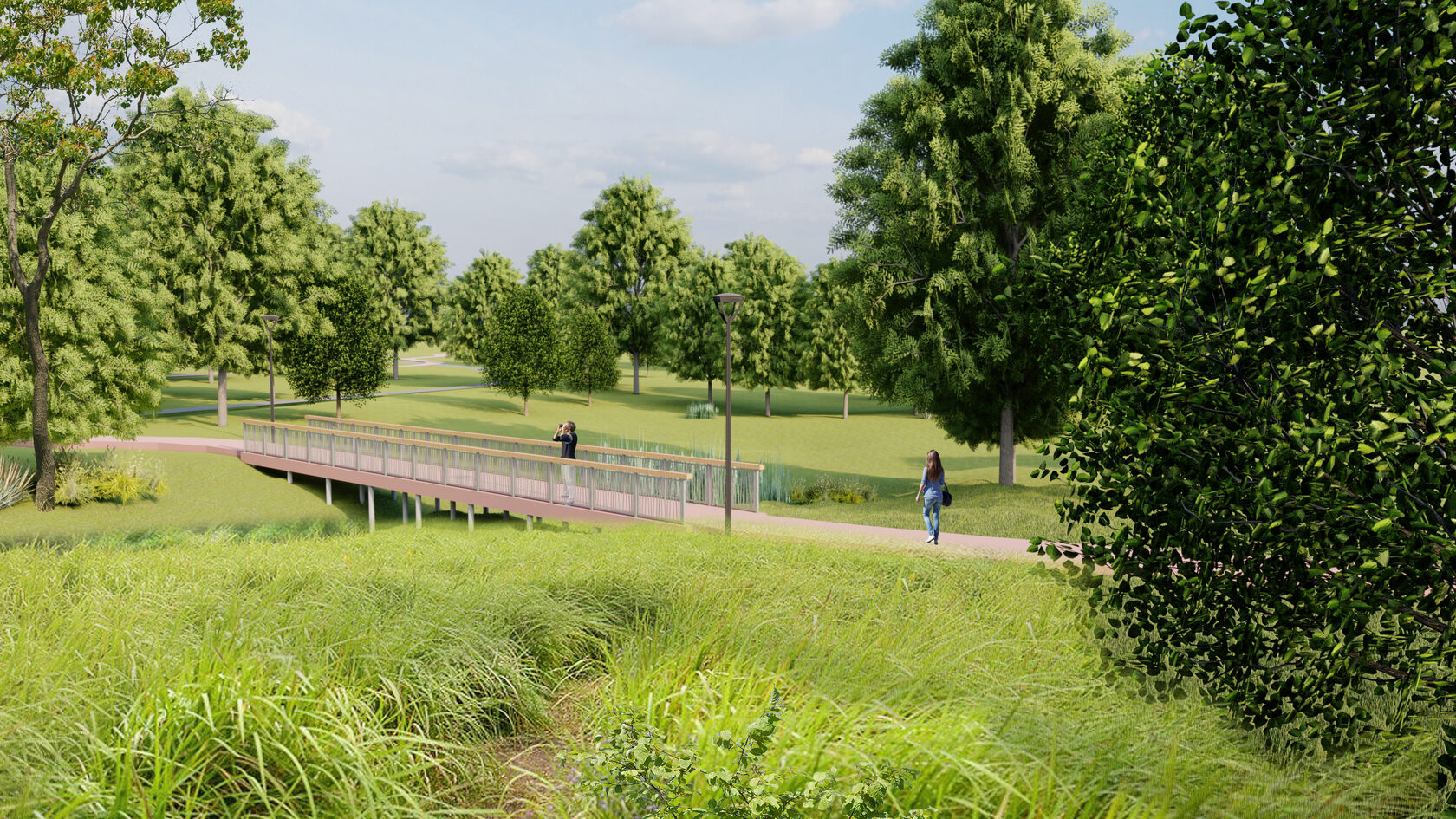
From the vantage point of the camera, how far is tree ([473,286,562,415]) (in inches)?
1734

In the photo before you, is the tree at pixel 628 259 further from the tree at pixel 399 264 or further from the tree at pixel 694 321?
the tree at pixel 399 264

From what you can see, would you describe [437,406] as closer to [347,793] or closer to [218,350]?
[218,350]

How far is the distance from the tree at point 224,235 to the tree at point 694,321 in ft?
63.0

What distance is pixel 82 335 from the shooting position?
82.6 ft

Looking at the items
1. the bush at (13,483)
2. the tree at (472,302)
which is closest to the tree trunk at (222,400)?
the bush at (13,483)

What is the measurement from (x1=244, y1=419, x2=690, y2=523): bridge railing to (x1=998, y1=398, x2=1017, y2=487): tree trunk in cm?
757

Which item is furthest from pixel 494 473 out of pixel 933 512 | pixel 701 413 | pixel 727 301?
pixel 701 413

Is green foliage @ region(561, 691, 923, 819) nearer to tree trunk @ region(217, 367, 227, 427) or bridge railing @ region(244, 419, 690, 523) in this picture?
bridge railing @ region(244, 419, 690, 523)

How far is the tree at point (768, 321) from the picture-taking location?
50.0 metres

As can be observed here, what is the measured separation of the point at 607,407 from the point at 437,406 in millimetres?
10080

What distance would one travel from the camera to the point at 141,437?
31.7 meters

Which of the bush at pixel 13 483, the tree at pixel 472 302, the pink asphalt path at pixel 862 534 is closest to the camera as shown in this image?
the pink asphalt path at pixel 862 534

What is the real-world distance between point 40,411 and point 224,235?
1676cm

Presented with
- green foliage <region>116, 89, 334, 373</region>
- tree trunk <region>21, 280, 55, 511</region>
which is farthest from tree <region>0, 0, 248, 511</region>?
green foliage <region>116, 89, 334, 373</region>
